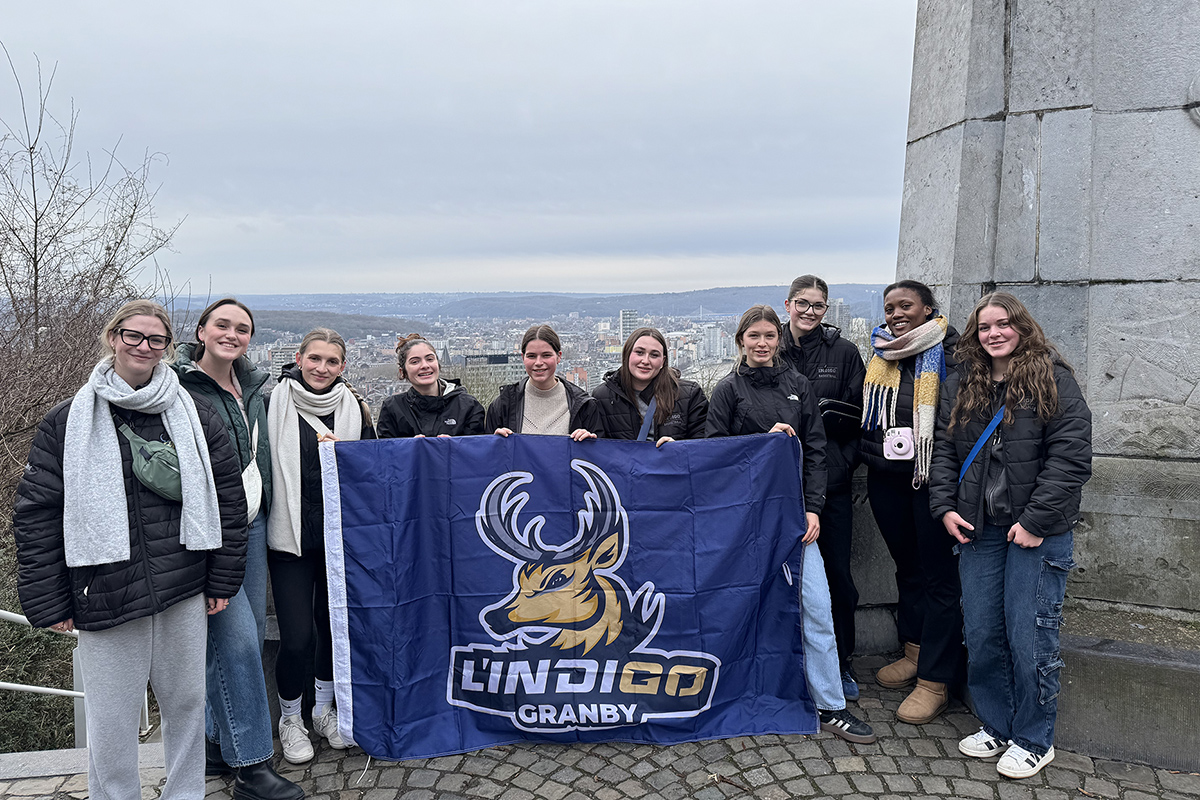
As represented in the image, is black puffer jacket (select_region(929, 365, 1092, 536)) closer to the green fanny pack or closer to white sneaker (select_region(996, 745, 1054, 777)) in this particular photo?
white sneaker (select_region(996, 745, 1054, 777))

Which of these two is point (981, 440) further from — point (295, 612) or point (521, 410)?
point (295, 612)

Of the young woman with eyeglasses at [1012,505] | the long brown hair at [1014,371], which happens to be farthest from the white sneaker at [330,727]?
the long brown hair at [1014,371]

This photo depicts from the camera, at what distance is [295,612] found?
3.91 meters

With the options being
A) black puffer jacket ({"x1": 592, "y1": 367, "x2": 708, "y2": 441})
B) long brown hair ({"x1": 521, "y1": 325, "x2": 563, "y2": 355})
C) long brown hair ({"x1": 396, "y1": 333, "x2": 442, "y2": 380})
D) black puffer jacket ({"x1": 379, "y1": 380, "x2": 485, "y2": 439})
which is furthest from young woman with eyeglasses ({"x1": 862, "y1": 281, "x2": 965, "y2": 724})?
long brown hair ({"x1": 396, "y1": 333, "x2": 442, "y2": 380})

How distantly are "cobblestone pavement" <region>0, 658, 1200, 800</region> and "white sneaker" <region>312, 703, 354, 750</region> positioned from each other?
0.05 metres

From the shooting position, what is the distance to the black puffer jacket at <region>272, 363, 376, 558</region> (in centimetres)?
394

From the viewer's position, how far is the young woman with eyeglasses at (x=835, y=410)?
14.4ft

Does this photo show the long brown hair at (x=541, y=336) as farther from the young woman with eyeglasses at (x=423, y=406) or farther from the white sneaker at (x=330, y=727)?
the white sneaker at (x=330, y=727)

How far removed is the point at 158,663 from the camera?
129 inches

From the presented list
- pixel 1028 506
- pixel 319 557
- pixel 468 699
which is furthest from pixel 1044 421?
pixel 319 557

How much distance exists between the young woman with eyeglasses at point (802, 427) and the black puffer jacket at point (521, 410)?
63 centimetres

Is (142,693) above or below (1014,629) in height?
below

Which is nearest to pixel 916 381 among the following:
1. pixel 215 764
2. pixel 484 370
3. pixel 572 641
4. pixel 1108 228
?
pixel 1108 228

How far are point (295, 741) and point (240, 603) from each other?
896mm
